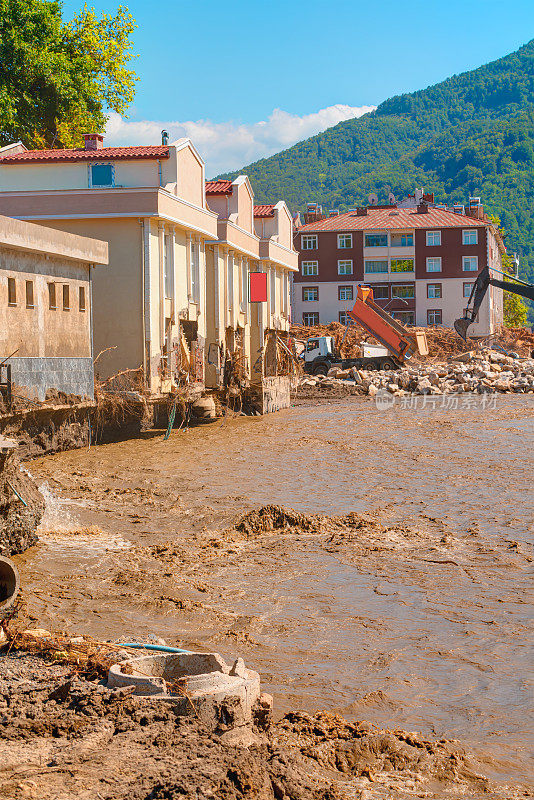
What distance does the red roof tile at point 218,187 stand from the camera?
38.4 m

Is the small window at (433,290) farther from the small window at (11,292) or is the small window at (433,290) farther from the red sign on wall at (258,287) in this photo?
the small window at (11,292)

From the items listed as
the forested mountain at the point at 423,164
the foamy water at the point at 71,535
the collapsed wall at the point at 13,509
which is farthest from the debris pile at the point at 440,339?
the forested mountain at the point at 423,164

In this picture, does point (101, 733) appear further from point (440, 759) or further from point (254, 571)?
point (254, 571)

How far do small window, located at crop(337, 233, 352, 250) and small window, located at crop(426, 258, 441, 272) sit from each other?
651 cm

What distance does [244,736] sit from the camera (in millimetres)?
5441

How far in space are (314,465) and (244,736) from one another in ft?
49.5

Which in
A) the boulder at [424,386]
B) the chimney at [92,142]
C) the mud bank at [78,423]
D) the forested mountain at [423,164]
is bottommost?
the boulder at [424,386]

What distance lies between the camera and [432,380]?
44.8 m

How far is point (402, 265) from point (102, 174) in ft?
153

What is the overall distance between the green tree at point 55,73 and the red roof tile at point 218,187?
8.68 metres

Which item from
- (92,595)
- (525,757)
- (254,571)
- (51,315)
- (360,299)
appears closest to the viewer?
(525,757)

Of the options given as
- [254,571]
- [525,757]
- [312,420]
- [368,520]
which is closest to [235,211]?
[312,420]

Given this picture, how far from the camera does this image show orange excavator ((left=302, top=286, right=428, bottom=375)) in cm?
4809

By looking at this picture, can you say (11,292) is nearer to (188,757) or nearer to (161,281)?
(161,281)
